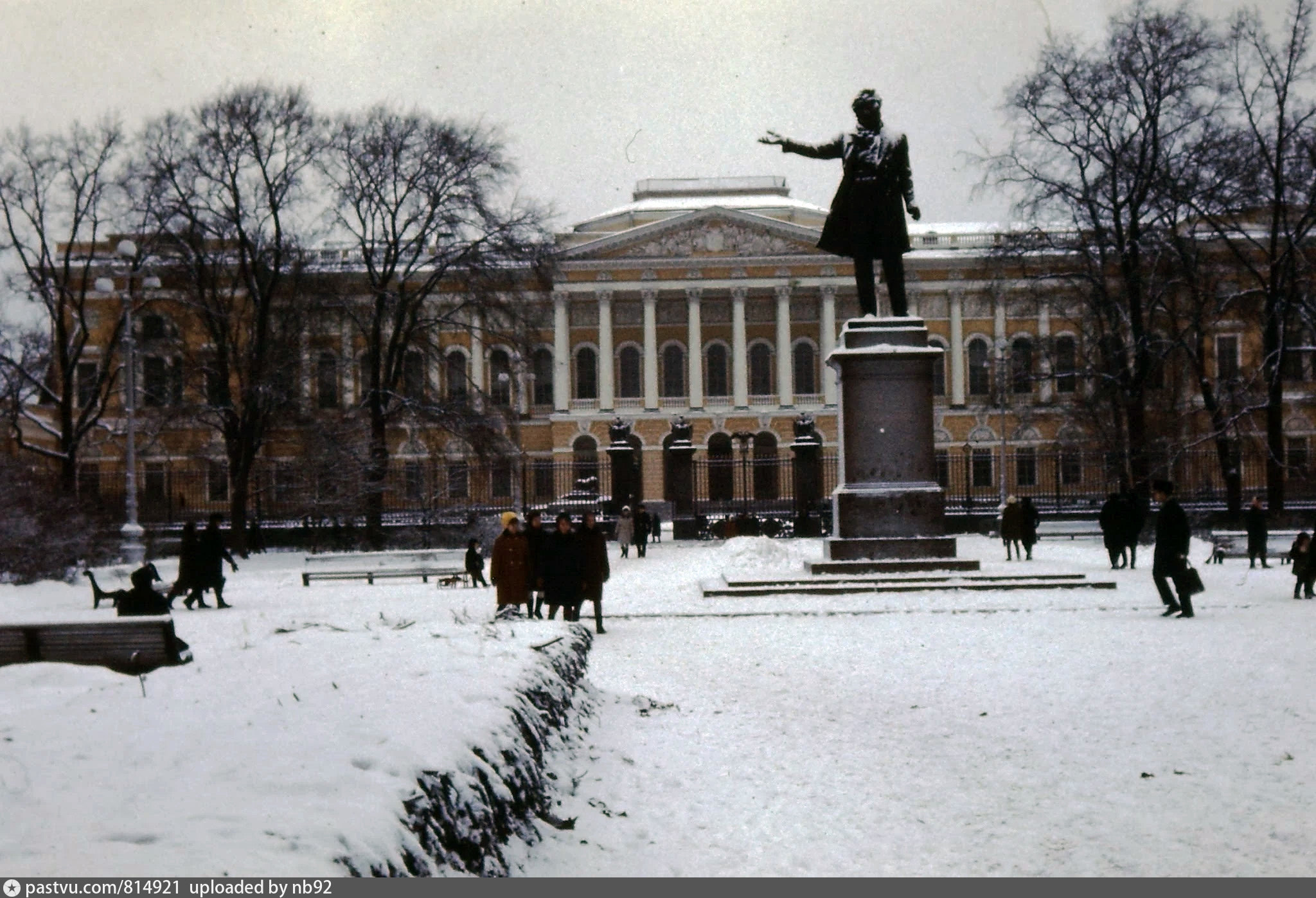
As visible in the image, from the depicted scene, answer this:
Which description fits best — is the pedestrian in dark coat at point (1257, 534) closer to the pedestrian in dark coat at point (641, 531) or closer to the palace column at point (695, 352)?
the pedestrian in dark coat at point (641, 531)

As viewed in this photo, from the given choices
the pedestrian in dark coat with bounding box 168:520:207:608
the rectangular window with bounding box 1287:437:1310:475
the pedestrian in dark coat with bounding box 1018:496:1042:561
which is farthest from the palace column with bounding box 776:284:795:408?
the pedestrian in dark coat with bounding box 168:520:207:608

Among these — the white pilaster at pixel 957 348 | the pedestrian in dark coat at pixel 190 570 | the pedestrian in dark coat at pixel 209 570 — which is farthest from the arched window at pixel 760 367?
the pedestrian in dark coat at pixel 190 570

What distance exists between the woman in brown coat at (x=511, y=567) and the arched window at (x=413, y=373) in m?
19.9

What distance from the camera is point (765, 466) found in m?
50.2

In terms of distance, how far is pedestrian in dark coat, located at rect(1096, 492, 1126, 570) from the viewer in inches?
800

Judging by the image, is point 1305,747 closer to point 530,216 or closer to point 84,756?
point 84,756

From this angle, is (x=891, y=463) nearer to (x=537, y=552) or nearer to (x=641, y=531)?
(x=537, y=552)

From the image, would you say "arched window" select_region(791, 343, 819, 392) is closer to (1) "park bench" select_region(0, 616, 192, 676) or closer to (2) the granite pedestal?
(2) the granite pedestal

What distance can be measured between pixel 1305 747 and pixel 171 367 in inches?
1213

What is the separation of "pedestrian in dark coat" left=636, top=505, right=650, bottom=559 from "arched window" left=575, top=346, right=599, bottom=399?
35674 mm

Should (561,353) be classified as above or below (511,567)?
above

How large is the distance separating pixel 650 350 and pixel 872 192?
4623 cm

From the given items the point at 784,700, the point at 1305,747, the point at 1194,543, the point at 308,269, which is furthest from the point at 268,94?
the point at 1305,747

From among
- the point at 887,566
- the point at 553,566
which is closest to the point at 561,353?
the point at 887,566
